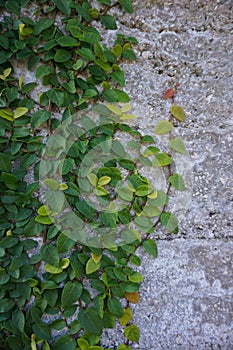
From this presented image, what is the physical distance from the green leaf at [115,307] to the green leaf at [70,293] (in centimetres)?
10

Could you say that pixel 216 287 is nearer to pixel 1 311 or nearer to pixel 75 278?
pixel 75 278

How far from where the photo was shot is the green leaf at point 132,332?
1.17 meters

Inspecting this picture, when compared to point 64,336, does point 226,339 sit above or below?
above

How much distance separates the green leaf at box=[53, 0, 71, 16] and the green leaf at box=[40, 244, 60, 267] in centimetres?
74

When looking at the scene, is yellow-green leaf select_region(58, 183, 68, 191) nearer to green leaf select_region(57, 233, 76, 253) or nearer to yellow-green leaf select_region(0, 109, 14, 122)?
green leaf select_region(57, 233, 76, 253)

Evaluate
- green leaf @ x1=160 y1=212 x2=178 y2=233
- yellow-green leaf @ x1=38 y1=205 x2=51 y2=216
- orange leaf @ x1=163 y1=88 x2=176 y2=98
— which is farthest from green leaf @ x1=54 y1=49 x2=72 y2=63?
green leaf @ x1=160 y1=212 x2=178 y2=233

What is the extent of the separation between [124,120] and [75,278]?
53 cm

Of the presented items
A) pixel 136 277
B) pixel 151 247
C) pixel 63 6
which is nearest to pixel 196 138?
pixel 151 247

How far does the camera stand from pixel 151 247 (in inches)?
46.4

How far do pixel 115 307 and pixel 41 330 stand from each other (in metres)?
0.24

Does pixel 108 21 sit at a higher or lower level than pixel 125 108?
higher

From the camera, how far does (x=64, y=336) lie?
1.15 meters

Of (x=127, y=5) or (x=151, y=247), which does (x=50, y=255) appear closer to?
(x=151, y=247)

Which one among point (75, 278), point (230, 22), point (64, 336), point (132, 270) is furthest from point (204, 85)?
point (64, 336)
